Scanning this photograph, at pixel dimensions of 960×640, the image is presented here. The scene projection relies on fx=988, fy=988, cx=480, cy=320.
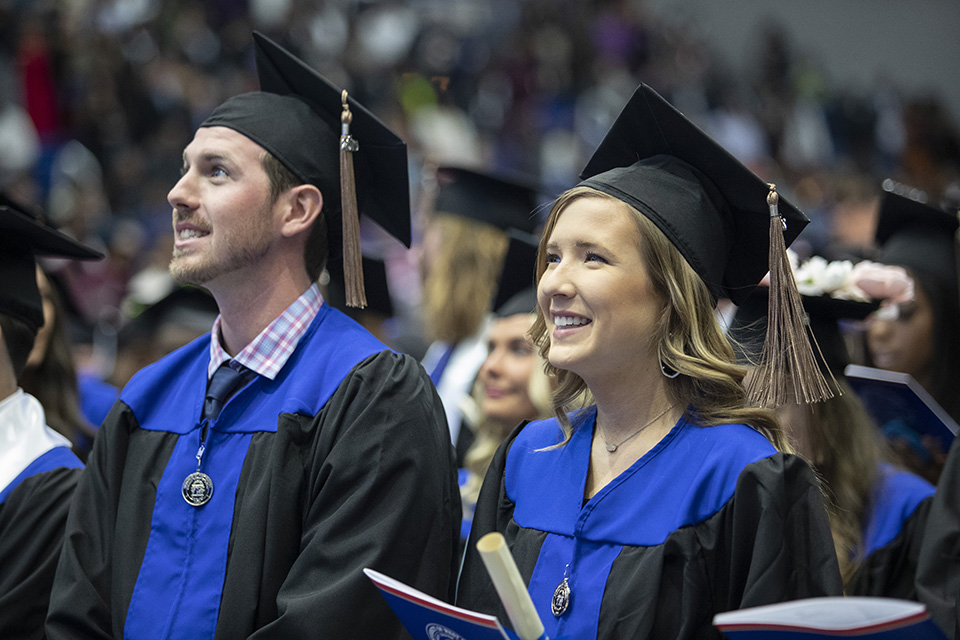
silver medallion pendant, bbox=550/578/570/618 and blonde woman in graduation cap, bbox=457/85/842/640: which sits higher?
blonde woman in graduation cap, bbox=457/85/842/640

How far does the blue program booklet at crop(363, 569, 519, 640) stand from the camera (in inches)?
75.5

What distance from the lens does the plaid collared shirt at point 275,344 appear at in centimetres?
268

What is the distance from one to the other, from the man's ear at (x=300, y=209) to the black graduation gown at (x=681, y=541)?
3.53 feet

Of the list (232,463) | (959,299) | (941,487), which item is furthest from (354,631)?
(959,299)

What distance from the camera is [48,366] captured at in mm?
3781

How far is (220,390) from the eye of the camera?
8.80 feet

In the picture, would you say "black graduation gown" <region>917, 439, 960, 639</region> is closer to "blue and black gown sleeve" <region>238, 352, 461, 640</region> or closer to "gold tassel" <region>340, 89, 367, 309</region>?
"blue and black gown sleeve" <region>238, 352, 461, 640</region>

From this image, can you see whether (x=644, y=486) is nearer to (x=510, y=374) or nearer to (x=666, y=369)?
(x=666, y=369)

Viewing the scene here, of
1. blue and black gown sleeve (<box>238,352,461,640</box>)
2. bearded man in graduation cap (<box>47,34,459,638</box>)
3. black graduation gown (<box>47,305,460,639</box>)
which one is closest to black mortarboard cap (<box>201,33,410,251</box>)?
bearded man in graduation cap (<box>47,34,459,638</box>)

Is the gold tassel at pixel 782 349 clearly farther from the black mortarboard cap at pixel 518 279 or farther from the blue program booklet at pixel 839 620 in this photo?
the black mortarboard cap at pixel 518 279

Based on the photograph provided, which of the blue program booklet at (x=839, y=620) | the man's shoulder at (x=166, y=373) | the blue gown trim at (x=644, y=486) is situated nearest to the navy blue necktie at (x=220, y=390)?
the man's shoulder at (x=166, y=373)

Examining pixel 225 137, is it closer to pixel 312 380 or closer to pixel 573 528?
pixel 312 380

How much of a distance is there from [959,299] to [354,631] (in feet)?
8.81

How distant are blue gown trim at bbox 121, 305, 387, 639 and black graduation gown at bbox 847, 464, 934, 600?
5.71 feet
